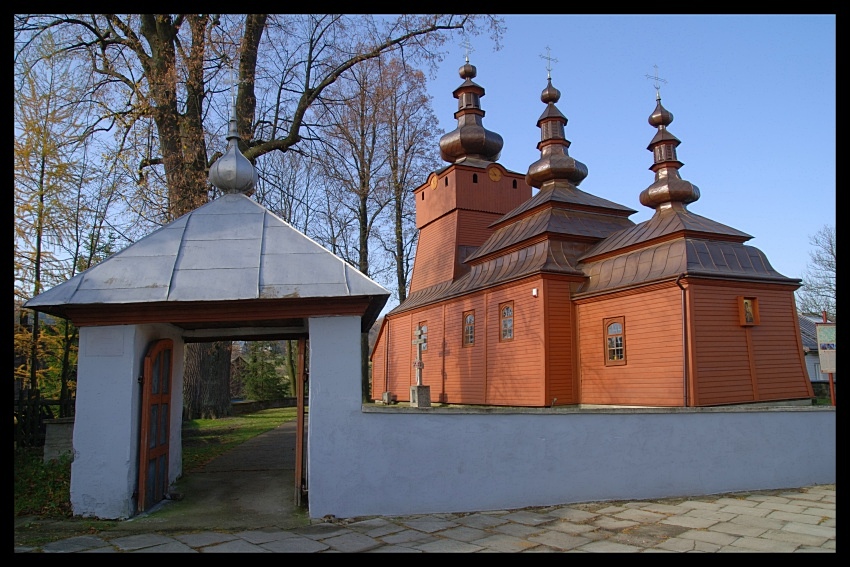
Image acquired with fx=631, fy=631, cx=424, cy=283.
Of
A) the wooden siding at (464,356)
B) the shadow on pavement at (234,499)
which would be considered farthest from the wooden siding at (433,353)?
the shadow on pavement at (234,499)

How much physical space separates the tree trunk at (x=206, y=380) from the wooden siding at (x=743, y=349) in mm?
12076

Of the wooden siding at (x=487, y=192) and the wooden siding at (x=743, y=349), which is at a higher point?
the wooden siding at (x=487, y=192)

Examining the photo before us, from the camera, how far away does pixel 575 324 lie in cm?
1783

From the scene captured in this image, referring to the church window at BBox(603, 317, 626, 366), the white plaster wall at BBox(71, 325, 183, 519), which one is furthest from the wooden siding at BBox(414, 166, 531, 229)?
the white plaster wall at BBox(71, 325, 183, 519)

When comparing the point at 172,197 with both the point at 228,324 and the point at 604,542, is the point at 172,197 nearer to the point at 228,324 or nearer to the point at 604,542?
the point at 228,324

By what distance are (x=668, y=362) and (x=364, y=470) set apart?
10.1m

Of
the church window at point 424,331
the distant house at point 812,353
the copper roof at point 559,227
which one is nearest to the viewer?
the copper roof at point 559,227

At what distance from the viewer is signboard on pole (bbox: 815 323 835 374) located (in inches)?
491

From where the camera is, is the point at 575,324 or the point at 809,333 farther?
the point at 809,333

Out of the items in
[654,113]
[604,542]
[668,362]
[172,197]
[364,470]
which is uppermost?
[654,113]

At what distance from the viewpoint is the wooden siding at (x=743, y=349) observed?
47.8ft

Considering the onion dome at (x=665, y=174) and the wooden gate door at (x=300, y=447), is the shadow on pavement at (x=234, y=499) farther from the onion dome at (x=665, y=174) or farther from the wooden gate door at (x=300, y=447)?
the onion dome at (x=665, y=174)

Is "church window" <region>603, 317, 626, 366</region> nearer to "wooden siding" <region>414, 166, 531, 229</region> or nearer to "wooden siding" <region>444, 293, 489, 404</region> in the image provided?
"wooden siding" <region>444, 293, 489, 404</region>
